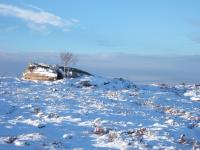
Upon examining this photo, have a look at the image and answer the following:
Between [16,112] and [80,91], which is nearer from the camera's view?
[16,112]

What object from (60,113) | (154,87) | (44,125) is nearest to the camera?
(44,125)

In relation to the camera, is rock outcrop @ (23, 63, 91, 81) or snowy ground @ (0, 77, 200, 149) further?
rock outcrop @ (23, 63, 91, 81)

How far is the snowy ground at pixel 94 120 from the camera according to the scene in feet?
56.1

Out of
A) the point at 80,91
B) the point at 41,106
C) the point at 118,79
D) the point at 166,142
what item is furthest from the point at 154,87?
the point at 166,142

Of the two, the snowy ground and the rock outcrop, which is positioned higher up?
the rock outcrop

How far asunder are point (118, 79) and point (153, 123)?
23188mm

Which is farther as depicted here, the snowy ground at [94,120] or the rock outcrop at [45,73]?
the rock outcrop at [45,73]

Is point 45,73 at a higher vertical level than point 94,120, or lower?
higher

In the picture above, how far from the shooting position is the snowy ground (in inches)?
674

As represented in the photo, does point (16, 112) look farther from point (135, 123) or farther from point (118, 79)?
point (118, 79)

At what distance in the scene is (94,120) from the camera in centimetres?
2084

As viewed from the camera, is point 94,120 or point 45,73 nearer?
point 94,120

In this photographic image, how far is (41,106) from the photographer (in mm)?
24844

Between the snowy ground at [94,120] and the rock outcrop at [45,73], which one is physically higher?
the rock outcrop at [45,73]
